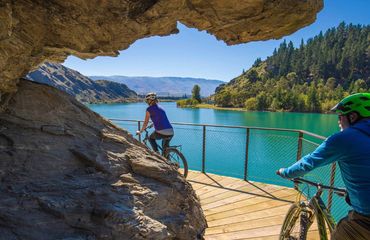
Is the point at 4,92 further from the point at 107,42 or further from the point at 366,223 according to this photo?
the point at 366,223

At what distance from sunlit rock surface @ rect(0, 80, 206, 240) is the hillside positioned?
71879 mm

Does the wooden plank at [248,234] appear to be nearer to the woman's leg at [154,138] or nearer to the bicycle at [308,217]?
the bicycle at [308,217]

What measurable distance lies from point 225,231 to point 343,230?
7.30 ft

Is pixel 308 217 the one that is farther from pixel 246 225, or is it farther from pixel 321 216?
pixel 246 225

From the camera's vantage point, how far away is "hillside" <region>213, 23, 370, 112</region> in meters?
83.8

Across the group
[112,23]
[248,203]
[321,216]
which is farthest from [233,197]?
[112,23]

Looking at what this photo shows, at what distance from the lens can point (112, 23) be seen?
10.6 ft

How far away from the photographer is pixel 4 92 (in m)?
2.78

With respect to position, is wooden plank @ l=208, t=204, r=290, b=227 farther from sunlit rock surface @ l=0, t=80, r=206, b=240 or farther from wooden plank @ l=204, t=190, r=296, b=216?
sunlit rock surface @ l=0, t=80, r=206, b=240

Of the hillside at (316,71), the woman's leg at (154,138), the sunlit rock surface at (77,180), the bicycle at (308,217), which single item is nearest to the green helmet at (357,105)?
the bicycle at (308,217)

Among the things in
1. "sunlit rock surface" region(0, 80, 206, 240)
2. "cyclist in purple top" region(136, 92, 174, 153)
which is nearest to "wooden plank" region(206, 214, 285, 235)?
"sunlit rock surface" region(0, 80, 206, 240)

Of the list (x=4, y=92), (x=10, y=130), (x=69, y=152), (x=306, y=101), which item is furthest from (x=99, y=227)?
(x=306, y=101)

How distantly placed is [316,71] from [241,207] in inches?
4597

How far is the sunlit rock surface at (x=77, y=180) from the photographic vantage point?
6.64ft
